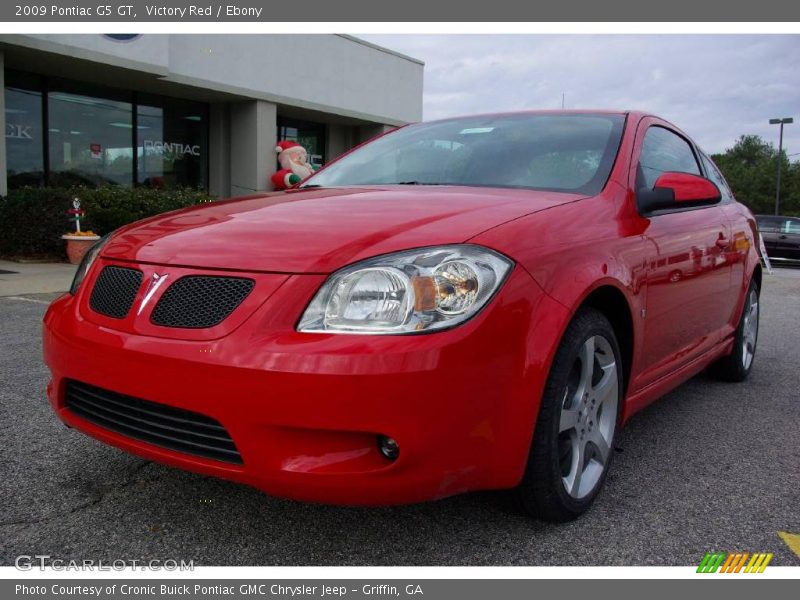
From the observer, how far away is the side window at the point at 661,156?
316cm

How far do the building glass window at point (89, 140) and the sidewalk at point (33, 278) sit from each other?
3749 mm

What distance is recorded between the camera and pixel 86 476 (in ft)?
8.87

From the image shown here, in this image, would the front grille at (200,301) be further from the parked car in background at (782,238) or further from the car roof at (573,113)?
the parked car in background at (782,238)

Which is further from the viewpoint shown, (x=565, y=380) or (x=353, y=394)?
(x=565, y=380)

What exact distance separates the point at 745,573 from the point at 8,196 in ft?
36.6

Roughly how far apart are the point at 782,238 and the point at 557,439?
1890 cm

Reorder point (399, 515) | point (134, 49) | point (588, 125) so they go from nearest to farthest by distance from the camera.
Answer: point (399, 515)
point (588, 125)
point (134, 49)

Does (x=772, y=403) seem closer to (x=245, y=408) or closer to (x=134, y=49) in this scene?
(x=245, y=408)

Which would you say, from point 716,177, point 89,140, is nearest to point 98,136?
point 89,140

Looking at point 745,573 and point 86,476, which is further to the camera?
point 86,476

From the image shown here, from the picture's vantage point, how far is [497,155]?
10.4 ft

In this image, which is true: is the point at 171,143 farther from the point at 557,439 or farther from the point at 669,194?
the point at 557,439

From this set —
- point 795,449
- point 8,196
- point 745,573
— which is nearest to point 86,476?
point 745,573

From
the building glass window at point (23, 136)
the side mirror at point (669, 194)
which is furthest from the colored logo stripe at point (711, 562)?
the building glass window at point (23, 136)
